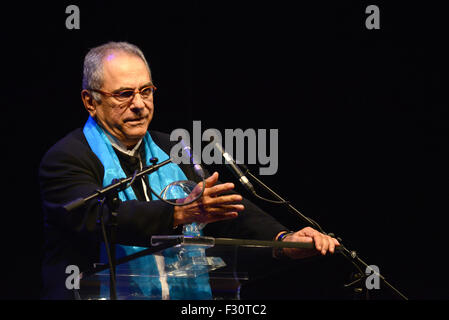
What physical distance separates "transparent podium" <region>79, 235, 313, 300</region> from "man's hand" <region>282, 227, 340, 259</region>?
146 millimetres

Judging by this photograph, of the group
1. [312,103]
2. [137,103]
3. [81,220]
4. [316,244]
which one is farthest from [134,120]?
[312,103]

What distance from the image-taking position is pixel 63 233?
8.61 ft

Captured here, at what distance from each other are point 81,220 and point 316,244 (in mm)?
977

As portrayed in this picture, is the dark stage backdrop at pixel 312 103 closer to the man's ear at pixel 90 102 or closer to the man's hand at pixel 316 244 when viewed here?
the man's ear at pixel 90 102

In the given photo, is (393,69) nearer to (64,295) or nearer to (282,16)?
(282,16)

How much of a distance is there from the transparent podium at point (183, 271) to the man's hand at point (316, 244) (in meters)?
0.15

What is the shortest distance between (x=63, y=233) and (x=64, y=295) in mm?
294

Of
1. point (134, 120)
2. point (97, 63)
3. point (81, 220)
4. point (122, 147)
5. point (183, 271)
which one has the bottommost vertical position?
point (183, 271)

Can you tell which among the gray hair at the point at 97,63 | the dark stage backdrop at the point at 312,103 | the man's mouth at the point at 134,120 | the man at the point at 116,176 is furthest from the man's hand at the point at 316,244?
the dark stage backdrop at the point at 312,103

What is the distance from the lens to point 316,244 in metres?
2.27

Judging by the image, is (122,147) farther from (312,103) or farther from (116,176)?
(312,103)

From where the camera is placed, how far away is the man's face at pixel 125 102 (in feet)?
9.41

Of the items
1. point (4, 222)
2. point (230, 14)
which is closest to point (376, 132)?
point (230, 14)
